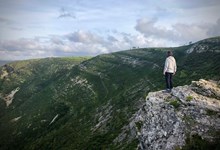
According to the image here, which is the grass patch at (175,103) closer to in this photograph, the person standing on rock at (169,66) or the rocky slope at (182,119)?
the rocky slope at (182,119)

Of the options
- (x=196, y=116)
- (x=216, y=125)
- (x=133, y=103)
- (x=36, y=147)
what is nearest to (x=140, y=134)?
(x=196, y=116)

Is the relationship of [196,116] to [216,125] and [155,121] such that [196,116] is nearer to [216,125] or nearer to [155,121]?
[216,125]

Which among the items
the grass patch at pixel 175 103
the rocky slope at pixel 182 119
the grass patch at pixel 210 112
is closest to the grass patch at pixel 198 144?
the rocky slope at pixel 182 119

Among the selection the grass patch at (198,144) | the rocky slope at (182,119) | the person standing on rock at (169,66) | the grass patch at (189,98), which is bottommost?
the grass patch at (198,144)

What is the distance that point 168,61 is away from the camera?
3531 centimetres

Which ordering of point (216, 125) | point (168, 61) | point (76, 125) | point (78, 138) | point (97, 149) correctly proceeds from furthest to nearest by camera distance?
point (76, 125)
point (78, 138)
point (97, 149)
point (168, 61)
point (216, 125)

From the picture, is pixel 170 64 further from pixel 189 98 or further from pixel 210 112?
pixel 210 112

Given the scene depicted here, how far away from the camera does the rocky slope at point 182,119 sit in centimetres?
2572

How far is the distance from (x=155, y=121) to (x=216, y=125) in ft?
23.2

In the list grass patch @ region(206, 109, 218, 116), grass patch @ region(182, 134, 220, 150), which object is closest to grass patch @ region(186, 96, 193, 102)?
grass patch @ region(206, 109, 218, 116)

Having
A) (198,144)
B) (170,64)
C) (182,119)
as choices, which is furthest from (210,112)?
(170,64)

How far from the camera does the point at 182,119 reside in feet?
91.3

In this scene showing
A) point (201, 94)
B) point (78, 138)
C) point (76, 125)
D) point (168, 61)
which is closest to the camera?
point (201, 94)

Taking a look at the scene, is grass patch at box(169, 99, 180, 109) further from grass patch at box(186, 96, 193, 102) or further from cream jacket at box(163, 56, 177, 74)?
cream jacket at box(163, 56, 177, 74)
